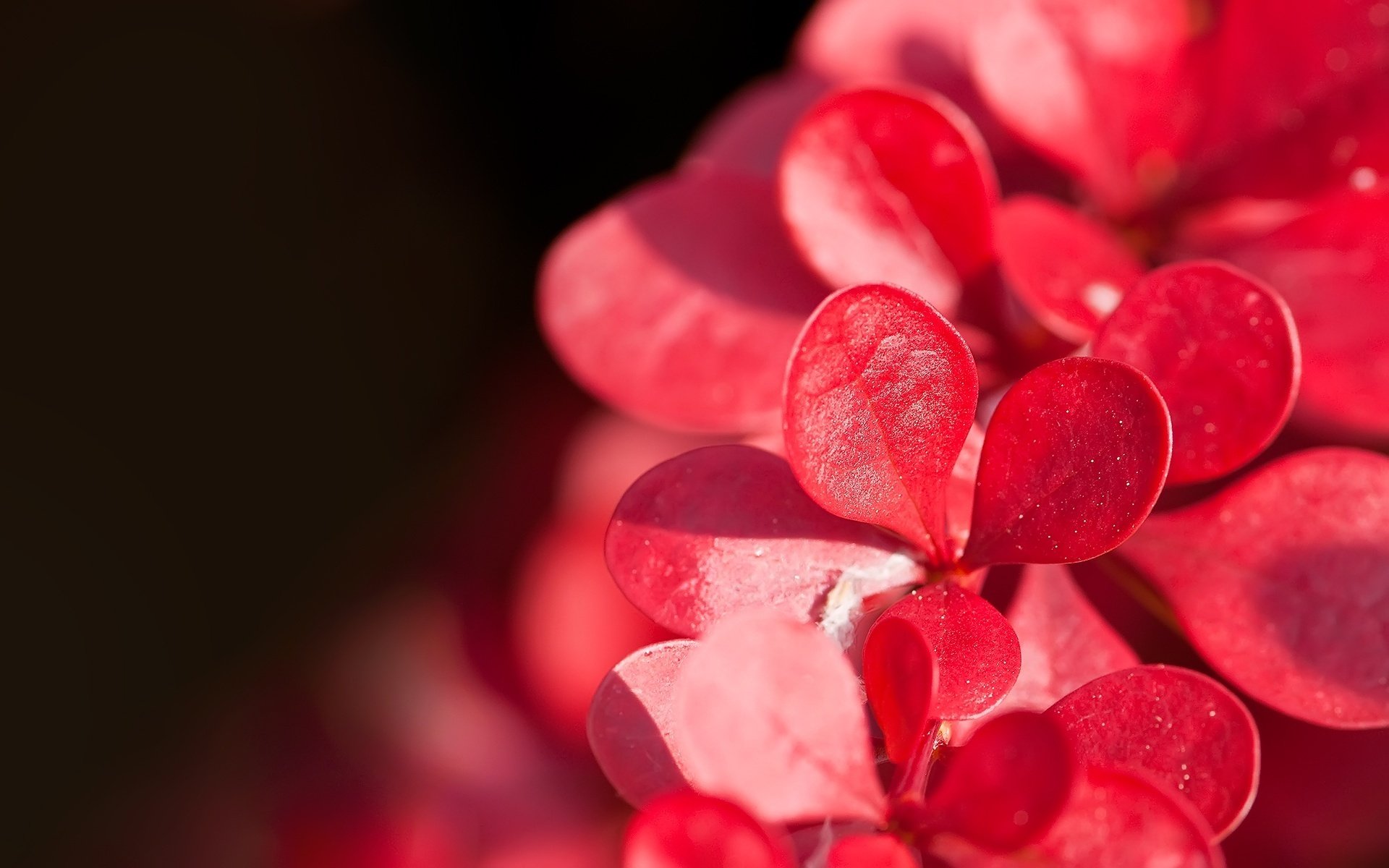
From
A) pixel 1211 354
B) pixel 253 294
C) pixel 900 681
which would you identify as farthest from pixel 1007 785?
pixel 253 294

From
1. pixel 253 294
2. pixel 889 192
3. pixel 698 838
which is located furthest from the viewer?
pixel 253 294

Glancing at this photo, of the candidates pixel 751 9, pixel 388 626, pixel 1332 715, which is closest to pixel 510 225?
pixel 751 9

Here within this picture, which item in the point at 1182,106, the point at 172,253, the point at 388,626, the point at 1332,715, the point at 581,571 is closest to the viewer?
the point at 1332,715

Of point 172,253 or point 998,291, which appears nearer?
point 998,291

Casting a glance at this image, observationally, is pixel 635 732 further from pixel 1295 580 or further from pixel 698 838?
pixel 1295 580

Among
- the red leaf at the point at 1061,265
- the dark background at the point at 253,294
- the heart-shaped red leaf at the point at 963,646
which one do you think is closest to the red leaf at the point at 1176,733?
the heart-shaped red leaf at the point at 963,646

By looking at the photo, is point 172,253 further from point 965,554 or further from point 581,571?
point 965,554

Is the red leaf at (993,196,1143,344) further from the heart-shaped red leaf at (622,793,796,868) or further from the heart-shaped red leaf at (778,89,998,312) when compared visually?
the heart-shaped red leaf at (622,793,796,868)
